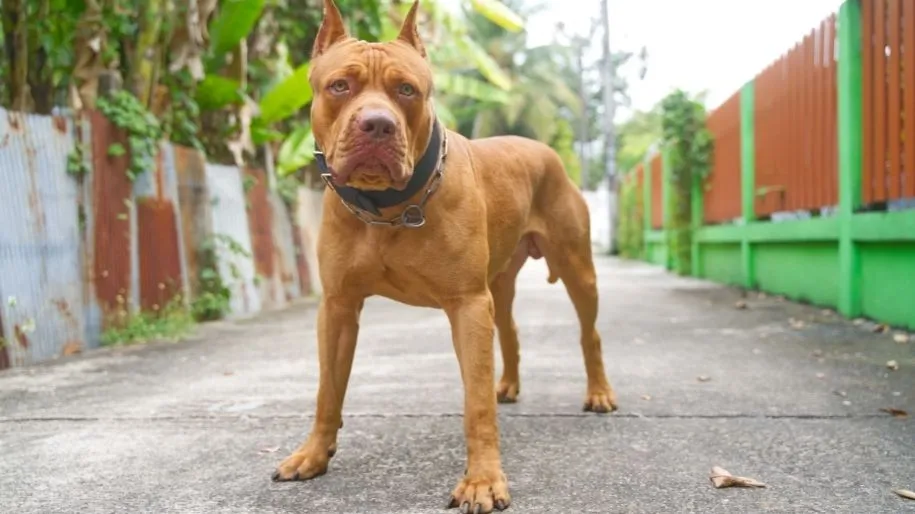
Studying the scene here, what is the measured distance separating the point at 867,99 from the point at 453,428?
4.74m

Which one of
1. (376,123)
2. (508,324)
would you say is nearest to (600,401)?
(508,324)

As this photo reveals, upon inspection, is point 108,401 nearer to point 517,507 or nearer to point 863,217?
point 517,507

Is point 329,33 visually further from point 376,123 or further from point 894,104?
point 894,104

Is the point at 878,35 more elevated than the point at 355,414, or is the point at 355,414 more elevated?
the point at 878,35

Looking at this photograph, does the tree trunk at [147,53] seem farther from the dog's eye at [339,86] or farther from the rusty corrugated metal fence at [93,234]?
the dog's eye at [339,86]

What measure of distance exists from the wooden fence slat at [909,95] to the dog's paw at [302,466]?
15.1 feet

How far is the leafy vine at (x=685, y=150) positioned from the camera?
12133mm

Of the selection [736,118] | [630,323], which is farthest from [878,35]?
[736,118]

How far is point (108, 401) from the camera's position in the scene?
162 inches

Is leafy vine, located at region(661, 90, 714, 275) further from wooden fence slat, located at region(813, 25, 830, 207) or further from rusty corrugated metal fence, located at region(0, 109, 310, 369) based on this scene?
rusty corrugated metal fence, located at region(0, 109, 310, 369)

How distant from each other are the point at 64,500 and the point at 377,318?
19.0 feet

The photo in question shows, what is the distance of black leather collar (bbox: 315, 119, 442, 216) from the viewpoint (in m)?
2.56

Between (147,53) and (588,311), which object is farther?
(147,53)

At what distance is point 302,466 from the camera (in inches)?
108
